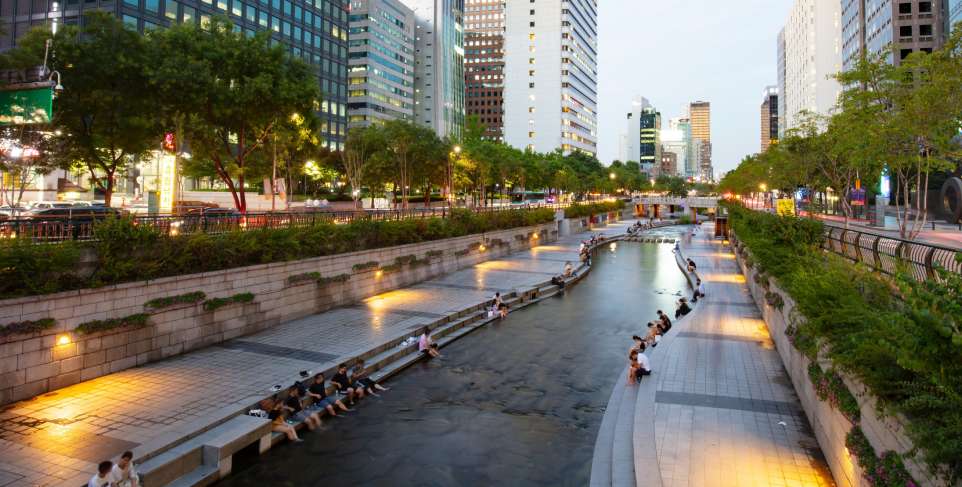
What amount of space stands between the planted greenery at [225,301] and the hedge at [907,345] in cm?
1883

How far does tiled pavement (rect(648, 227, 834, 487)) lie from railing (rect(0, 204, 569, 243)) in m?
17.3

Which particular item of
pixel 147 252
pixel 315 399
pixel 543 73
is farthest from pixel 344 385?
pixel 543 73

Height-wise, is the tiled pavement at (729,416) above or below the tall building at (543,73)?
below

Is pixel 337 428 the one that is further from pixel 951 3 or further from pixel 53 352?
pixel 951 3

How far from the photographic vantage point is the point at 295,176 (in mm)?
68125

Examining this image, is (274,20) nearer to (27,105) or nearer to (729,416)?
(27,105)

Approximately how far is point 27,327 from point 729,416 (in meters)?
18.0

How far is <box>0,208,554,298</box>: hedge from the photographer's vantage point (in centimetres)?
1504

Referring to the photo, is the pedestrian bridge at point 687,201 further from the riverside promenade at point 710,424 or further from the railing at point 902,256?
the riverside promenade at point 710,424

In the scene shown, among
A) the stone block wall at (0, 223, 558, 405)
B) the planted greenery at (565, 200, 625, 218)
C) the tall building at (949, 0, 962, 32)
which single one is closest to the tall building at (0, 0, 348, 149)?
the planted greenery at (565, 200, 625, 218)

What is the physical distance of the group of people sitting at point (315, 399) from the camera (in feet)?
44.4

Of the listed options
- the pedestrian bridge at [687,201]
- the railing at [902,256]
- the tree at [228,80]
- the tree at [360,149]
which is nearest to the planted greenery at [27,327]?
the tree at [228,80]

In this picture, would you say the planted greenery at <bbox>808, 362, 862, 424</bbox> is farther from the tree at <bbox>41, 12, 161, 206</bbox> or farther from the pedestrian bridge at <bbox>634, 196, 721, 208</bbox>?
the pedestrian bridge at <bbox>634, 196, 721, 208</bbox>

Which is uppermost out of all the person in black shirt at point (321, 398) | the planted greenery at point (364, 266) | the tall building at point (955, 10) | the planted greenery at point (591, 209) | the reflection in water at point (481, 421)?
the tall building at point (955, 10)
